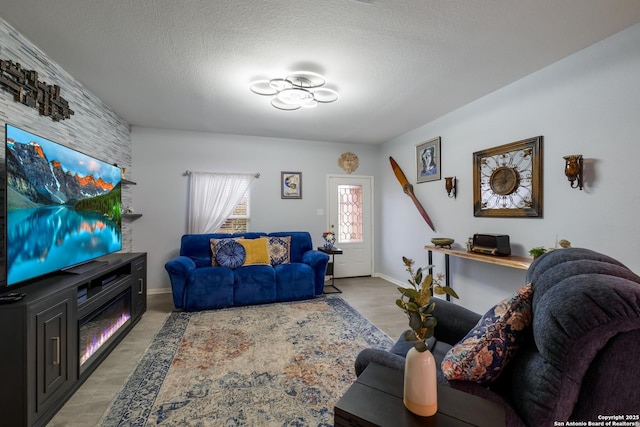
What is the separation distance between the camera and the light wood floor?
70.1 inches

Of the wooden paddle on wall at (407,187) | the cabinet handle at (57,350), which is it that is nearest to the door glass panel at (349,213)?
the wooden paddle on wall at (407,187)

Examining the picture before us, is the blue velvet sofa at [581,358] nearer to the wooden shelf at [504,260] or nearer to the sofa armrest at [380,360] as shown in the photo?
the sofa armrest at [380,360]

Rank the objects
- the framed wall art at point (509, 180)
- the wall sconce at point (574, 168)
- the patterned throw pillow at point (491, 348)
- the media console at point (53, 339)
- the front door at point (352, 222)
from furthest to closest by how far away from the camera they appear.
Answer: the front door at point (352, 222)
the framed wall art at point (509, 180)
the wall sconce at point (574, 168)
the media console at point (53, 339)
the patterned throw pillow at point (491, 348)

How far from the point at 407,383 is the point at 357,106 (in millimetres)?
3144

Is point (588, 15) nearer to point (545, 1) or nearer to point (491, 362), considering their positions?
point (545, 1)

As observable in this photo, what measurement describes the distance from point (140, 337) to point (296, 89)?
2.88 metres

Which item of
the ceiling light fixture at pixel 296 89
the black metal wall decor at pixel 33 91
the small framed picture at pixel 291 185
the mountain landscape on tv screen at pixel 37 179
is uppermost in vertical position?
the ceiling light fixture at pixel 296 89

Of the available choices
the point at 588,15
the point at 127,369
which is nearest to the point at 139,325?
the point at 127,369

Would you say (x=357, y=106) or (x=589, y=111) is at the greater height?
(x=357, y=106)

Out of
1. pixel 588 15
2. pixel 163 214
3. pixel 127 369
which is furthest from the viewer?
pixel 163 214

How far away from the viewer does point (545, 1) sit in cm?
178

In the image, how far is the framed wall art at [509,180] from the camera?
2713mm

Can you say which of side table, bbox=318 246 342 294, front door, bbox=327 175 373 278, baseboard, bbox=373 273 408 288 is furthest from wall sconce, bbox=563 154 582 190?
front door, bbox=327 175 373 278

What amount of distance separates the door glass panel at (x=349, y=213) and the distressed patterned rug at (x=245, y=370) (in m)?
2.10
